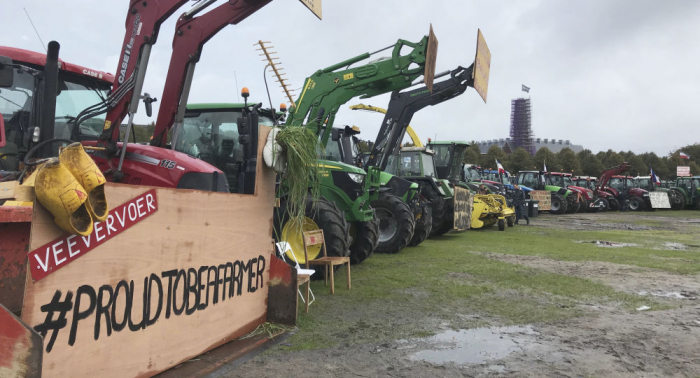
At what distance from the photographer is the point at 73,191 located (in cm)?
213

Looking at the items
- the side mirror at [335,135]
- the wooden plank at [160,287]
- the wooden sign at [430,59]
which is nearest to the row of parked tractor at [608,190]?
the wooden sign at [430,59]

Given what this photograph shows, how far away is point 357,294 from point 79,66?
3760 millimetres

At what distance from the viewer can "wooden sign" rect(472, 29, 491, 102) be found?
A: 9.18m

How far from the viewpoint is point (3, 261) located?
2.45 m

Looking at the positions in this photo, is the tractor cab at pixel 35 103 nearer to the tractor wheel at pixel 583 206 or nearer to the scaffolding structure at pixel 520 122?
the tractor wheel at pixel 583 206

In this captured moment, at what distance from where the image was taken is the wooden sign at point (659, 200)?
26.9 metres

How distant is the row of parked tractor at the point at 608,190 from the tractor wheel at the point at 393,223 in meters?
15.9

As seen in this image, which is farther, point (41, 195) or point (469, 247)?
point (469, 247)

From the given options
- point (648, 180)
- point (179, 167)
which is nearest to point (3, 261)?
point (179, 167)

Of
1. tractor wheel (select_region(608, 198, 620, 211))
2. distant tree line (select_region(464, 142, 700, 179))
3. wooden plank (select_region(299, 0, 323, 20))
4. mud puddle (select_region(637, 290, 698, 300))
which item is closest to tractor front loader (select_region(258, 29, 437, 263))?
wooden plank (select_region(299, 0, 323, 20))

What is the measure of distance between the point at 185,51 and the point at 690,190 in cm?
3186

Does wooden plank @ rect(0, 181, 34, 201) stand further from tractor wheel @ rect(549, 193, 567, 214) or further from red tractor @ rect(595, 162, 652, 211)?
red tractor @ rect(595, 162, 652, 211)

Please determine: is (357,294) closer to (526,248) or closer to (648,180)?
(526,248)

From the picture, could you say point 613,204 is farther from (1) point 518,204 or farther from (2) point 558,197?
(1) point 518,204
